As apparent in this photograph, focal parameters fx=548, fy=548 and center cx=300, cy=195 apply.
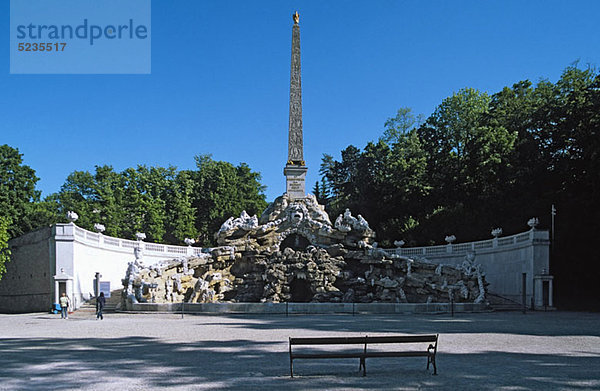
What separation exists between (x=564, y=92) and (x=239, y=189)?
36835mm

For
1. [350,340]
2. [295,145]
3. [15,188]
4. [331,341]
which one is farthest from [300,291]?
[331,341]

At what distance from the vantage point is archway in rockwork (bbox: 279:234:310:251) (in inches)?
1460

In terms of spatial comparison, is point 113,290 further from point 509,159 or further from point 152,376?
point 509,159

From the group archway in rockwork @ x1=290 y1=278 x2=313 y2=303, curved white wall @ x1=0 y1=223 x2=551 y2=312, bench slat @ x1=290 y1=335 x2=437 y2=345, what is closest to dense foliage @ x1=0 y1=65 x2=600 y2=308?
curved white wall @ x1=0 y1=223 x2=551 y2=312

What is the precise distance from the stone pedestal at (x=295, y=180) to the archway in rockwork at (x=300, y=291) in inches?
295

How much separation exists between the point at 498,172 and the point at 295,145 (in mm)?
15252

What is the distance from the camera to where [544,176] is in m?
36.7

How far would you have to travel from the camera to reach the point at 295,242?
37.2 metres

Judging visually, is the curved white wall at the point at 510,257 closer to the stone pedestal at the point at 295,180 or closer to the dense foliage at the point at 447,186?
the dense foliage at the point at 447,186

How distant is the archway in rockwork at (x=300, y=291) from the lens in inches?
1342

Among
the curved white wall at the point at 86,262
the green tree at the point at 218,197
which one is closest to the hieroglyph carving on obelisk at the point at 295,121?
the curved white wall at the point at 86,262

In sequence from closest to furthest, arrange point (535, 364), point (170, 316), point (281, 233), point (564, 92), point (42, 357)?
point (535, 364) < point (42, 357) < point (170, 316) < point (281, 233) < point (564, 92)

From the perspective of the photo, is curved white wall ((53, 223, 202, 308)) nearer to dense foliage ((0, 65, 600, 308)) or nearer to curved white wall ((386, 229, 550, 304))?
dense foliage ((0, 65, 600, 308))

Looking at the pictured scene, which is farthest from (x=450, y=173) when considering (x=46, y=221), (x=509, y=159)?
(x=46, y=221)
